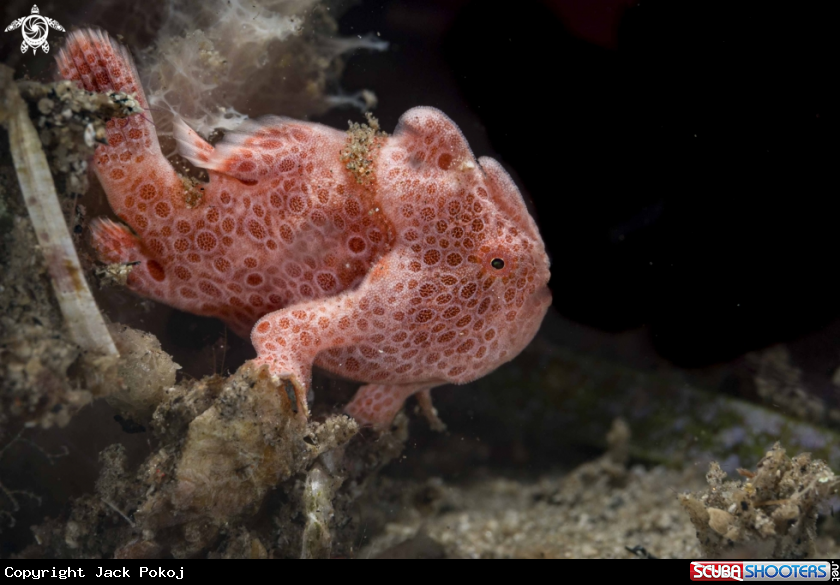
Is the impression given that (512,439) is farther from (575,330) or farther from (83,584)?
(83,584)

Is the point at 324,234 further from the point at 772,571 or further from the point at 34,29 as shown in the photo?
the point at 772,571

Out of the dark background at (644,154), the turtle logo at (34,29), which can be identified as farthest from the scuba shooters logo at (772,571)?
the turtle logo at (34,29)

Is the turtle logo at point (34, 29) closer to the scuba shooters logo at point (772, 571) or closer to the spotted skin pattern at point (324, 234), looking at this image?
the spotted skin pattern at point (324, 234)

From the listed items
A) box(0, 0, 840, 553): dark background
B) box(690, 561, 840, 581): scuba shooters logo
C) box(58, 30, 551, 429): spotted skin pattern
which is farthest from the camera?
box(0, 0, 840, 553): dark background

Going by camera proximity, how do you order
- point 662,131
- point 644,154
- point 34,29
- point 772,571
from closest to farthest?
point 34,29
point 772,571
point 662,131
point 644,154

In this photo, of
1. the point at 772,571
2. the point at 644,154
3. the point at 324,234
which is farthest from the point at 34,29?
the point at 772,571

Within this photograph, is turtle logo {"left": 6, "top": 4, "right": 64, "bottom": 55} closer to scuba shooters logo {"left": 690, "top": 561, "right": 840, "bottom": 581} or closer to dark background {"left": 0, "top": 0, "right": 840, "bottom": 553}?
dark background {"left": 0, "top": 0, "right": 840, "bottom": 553}

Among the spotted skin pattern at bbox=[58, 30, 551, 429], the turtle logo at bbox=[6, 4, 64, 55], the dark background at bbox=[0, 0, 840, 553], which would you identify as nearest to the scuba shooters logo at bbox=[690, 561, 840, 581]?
the spotted skin pattern at bbox=[58, 30, 551, 429]
